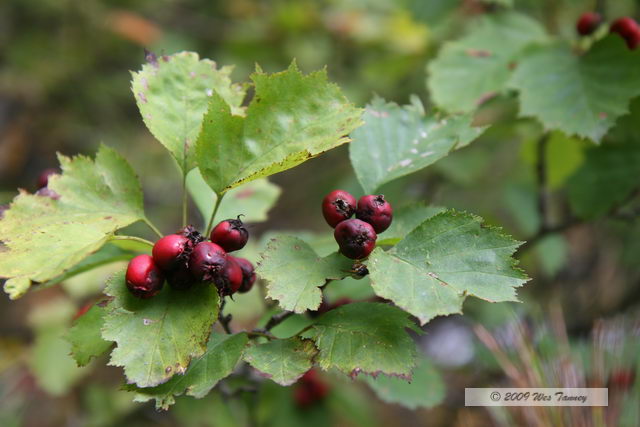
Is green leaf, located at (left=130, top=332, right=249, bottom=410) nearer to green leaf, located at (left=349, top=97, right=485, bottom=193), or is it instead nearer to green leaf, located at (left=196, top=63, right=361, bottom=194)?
green leaf, located at (left=196, top=63, right=361, bottom=194)

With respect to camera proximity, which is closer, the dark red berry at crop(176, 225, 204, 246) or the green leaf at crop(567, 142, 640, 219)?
the dark red berry at crop(176, 225, 204, 246)

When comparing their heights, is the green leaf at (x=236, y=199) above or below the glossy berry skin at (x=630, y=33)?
below

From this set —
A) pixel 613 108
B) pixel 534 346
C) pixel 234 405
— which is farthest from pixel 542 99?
pixel 234 405

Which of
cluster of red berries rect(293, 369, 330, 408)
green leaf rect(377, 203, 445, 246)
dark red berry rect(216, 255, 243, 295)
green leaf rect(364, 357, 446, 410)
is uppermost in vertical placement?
dark red berry rect(216, 255, 243, 295)

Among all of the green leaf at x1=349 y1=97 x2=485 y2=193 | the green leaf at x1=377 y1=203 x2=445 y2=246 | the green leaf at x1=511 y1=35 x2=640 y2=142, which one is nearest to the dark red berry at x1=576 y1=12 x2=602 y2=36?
the green leaf at x1=511 y1=35 x2=640 y2=142

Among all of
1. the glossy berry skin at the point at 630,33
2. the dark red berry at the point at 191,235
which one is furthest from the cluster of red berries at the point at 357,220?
the glossy berry skin at the point at 630,33

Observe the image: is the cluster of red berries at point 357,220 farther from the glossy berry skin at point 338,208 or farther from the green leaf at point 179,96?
the green leaf at point 179,96
